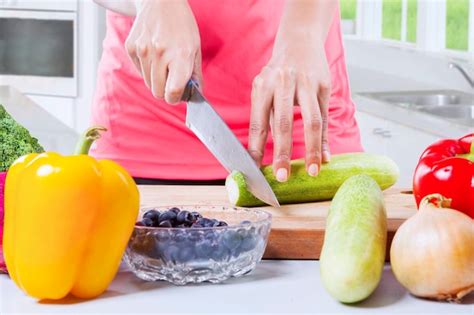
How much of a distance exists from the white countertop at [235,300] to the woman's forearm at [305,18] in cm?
52

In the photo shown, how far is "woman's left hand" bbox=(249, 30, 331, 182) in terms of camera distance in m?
1.47

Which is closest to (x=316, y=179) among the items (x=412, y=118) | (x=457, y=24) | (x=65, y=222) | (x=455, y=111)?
(x=65, y=222)

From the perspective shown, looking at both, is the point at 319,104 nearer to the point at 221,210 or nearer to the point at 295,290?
the point at 221,210

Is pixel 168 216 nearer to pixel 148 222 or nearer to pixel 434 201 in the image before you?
pixel 148 222

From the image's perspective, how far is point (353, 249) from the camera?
1.07m

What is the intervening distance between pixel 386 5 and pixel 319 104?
3.41 metres

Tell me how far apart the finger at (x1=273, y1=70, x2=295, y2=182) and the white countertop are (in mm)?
331

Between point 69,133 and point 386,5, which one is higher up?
point 386,5

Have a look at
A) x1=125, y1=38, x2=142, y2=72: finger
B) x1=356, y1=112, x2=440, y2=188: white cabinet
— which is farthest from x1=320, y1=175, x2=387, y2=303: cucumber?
x1=356, y1=112, x2=440, y2=188: white cabinet

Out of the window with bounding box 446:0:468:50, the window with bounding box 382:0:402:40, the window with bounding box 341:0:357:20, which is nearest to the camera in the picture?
the window with bounding box 446:0:468:50

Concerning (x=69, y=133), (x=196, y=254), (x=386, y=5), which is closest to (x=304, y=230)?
(x=196, y=254)

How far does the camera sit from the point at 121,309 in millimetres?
1059

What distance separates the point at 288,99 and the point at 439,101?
7.36 ft

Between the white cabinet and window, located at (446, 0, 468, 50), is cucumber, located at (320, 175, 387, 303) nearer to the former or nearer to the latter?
the white cabinet
